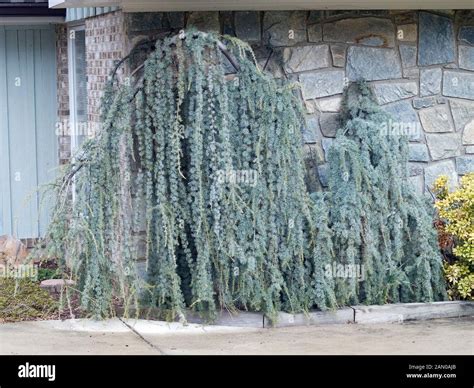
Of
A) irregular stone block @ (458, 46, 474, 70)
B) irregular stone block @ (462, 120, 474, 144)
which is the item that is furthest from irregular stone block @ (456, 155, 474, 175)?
irregular stone block @ (458, 46, 474, 70)

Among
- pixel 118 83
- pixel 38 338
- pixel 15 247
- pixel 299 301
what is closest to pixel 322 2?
pixel 118 83

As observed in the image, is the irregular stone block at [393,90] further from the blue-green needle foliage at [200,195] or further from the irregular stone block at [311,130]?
the blue-green needle foliage at [200,195]

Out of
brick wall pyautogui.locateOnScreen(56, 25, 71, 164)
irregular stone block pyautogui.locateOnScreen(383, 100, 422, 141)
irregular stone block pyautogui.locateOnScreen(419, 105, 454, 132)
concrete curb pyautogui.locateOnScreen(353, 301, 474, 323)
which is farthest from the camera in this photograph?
brick wall pyautogui.locateOnScreen(56, 25, 71, 164)

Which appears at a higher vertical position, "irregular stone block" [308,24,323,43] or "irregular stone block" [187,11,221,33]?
"irregular stone block" [187,11,221,33]

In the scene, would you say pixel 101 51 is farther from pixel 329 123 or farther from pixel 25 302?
pixel 25 302

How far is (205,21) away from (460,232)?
3.04 meters

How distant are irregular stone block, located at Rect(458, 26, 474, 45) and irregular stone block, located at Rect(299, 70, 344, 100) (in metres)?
1.29

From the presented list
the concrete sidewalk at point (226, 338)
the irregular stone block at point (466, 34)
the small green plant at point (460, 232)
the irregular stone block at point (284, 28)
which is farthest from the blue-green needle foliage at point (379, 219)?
the irregular stone block at point (466, 34)

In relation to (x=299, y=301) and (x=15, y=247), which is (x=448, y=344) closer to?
(x=299, y=301)

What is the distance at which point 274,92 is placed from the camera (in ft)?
26.6

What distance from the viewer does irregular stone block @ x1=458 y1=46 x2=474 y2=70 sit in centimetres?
932

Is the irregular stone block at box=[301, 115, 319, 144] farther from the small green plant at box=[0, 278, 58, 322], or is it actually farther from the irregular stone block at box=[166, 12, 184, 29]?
the small green plant at box=[0, 278, 58, 322]

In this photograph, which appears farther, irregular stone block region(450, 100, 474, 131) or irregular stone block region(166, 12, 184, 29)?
irregular stone block region(450, 100, 474, 131)

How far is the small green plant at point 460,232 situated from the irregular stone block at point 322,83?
4.43ft
